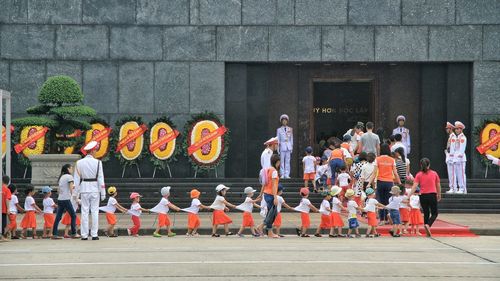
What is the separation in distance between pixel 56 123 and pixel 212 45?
6.57 meters

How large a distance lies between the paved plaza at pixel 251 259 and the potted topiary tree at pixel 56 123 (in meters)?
9.98

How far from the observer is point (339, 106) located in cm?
4031

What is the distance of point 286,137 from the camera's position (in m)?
34.9

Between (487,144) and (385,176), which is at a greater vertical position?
(487,144)

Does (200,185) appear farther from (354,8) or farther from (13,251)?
(13,251)

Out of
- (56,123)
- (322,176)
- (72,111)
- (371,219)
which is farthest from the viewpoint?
(56,123)

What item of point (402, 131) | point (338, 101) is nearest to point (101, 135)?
point (338, 101)

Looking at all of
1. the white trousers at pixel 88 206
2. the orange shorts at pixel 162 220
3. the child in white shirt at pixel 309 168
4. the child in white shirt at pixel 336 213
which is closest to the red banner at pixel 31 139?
the child in white shirt at pixel 309 168

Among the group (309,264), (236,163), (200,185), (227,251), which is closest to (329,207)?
(227,251)

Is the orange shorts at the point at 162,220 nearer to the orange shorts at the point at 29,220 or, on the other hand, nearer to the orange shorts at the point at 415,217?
the orange shorts at the point at 29,220

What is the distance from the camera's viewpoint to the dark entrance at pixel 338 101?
37938 mm

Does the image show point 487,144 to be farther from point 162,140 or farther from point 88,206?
point 88,206

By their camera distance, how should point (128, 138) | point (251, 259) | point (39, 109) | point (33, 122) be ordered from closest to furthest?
1. point (251, 259)
2. point (33, 122)
3. point (39, 109)
4. point (128, 138)

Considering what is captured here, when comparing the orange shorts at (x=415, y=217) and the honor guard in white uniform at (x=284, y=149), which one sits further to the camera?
the honor guard in white uniform at (x=284, y=149)
